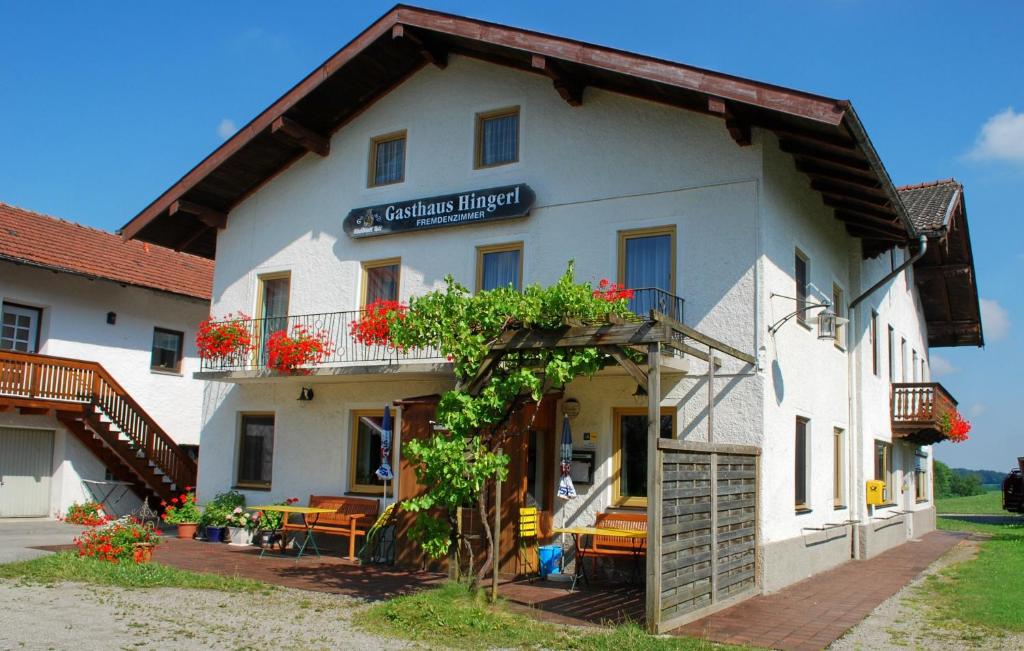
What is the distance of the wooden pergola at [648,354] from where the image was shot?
8.62 meters

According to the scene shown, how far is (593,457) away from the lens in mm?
12719

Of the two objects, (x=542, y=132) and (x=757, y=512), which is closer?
(x=757, y=512)

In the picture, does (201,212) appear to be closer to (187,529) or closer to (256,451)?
(256,451)

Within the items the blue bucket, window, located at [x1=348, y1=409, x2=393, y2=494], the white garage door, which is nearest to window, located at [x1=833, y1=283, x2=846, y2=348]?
the blue bucket

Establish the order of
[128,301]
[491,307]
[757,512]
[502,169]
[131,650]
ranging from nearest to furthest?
[131,650], [491,307], [757,512], [502,169], [128,301]

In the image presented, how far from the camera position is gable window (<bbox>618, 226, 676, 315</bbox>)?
41.2ft

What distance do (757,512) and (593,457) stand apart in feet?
7.72

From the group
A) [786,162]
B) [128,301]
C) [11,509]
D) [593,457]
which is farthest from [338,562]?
[128,301]

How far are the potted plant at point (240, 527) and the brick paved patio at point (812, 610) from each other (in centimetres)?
828

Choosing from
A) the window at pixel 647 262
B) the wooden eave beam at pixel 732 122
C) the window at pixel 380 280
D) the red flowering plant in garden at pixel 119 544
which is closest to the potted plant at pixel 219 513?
the red flowering plant in garden at pixel 119 544

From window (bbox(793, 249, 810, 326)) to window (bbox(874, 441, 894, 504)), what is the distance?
6051 millimetres

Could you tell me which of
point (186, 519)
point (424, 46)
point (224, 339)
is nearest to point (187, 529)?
point (186, 519)

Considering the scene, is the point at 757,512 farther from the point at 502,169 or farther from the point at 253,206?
the point at 253,206

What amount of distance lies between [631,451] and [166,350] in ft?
48.8
